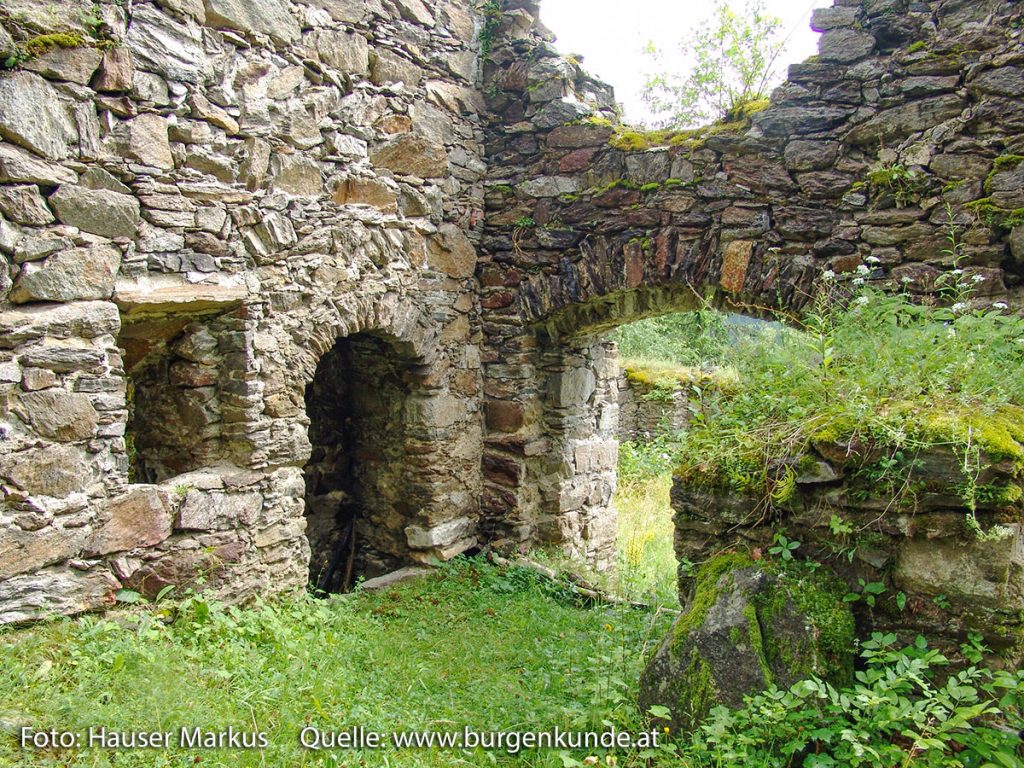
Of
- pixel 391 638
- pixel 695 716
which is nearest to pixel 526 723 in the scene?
pixel 695 716

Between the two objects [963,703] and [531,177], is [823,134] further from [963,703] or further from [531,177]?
[963,703]

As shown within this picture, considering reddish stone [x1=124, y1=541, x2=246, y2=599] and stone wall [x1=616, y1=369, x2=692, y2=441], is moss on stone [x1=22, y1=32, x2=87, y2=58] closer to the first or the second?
reddish stone [x1=124, y1=541, x2=246, y2=599]

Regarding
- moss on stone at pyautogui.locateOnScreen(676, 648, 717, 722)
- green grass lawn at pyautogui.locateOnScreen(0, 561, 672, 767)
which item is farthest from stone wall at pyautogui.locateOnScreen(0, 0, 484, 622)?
moss on stone at pyautogui.locateOnScreen(676, 648, 717, 722)

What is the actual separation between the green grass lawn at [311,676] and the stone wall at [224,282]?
1.01 feet

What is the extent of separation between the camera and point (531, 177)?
19.1 feet

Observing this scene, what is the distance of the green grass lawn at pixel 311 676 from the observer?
8.88ft

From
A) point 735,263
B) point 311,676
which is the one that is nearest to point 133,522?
point 311,676

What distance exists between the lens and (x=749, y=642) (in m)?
2.60

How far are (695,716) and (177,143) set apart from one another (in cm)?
369

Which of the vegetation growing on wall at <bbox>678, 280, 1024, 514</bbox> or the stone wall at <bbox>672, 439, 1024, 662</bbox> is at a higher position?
the vegetation growing on wall at <bbox>678, 280, 1024, 514</bbox>

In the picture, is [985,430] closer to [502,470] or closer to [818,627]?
[818,627]

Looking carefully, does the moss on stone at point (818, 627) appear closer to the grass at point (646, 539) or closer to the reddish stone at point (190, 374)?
the grass at point (646, 539)

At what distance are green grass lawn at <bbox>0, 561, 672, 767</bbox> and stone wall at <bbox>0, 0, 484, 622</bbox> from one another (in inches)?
Result: 12.1

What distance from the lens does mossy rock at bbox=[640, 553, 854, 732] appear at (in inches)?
101
